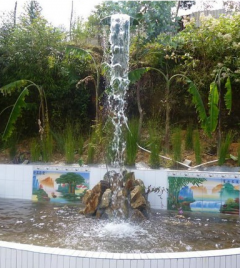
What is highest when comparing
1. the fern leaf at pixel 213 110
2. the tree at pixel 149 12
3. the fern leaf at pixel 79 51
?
the tree at pixel 149 12

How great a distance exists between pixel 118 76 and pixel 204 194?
12.2 ft

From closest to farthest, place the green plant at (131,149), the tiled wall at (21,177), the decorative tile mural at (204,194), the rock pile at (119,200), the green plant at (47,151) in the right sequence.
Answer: the rock pile at (119,200), the decorative tile mural at (204,194), the tiled wall at (21,177), the green plant at (131,149), the green plant at (47,151)

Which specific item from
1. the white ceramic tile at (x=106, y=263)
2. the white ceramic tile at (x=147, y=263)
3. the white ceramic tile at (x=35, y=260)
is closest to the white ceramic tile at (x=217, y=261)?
the white ceramic tile at (x=147, y=263)

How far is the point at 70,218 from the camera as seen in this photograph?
5180mm

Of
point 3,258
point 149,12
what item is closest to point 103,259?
point 3,258

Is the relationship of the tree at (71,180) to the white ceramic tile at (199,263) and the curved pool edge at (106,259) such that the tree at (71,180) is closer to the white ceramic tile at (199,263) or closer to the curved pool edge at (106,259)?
the curved pool edge at (106,259)

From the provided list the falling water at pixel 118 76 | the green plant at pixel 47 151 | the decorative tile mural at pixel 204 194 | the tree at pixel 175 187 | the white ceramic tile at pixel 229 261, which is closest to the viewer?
the white ceramic tile at pixel 229 261

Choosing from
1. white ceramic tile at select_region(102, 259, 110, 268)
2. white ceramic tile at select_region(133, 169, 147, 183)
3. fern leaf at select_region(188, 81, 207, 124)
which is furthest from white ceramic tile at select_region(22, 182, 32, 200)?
white ceramic tile at select_region(102, 259, 110, 268)

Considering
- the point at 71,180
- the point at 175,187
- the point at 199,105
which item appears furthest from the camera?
the point at 199,105

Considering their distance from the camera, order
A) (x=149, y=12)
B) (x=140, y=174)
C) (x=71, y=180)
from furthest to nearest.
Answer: (x=149, y=12), (x=71, y=180), (x=140, y=174)

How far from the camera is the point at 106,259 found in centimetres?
241

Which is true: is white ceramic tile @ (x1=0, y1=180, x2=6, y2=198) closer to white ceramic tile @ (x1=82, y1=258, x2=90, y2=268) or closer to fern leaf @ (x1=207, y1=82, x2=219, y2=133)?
fern leaf @ (x1=207, y1=82, x2=219, y2=133)

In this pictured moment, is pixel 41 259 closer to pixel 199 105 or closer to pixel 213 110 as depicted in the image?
pixel 213 110

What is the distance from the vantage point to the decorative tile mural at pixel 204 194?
227 inches
